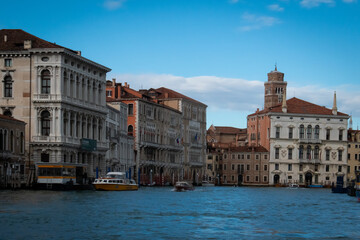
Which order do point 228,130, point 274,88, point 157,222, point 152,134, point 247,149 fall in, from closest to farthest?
point 157,222 < point 152,134 < point 247,149 < point 274,88 < point 228,130

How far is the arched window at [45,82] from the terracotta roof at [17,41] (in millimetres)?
2226

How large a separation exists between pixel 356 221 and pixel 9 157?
29.9 metres

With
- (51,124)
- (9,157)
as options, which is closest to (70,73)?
(51,124)

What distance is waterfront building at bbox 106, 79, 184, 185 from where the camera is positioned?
89438 mm

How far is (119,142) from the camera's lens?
80750mm

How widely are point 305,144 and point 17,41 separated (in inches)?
2458

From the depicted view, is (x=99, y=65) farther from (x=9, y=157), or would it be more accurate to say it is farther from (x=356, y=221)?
(x=356, y=221)

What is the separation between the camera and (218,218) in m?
34.5

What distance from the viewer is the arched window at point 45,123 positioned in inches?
2474

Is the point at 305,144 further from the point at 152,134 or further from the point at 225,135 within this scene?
the point at 225,135

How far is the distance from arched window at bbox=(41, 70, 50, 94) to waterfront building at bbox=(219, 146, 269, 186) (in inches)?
2385

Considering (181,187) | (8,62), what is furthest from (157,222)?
(181,187)

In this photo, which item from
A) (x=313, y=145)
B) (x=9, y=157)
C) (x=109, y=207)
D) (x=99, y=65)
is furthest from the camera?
(x=313, y=145)

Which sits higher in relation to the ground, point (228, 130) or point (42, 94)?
point (42, 94)
